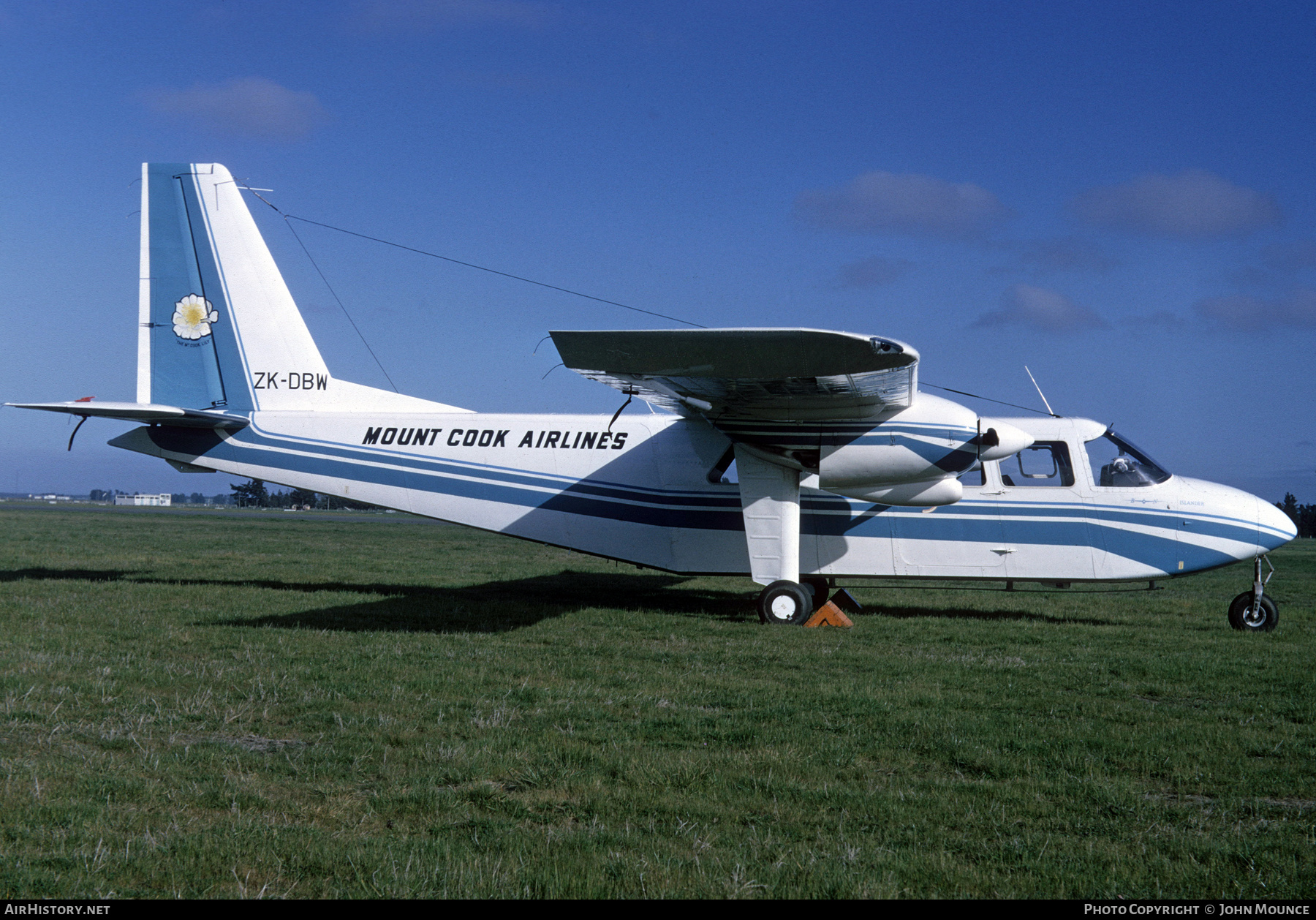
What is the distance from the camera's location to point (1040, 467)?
1206 cm

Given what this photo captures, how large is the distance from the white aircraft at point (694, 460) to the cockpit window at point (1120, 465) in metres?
0.02

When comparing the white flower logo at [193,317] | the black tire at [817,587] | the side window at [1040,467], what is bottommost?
the black tire at [817,587]

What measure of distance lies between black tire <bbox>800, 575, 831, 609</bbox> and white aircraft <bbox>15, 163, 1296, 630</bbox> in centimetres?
3

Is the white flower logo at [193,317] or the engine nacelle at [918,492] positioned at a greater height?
the white flower logo at [193,317]

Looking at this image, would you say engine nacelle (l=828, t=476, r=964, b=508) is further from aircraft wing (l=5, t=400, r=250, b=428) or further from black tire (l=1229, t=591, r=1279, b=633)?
aircraft wing (l=5, t=400, r=250, b=428)

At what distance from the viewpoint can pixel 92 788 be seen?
4.23m

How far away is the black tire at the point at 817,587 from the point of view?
12.5 metres

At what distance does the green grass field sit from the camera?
3.44m

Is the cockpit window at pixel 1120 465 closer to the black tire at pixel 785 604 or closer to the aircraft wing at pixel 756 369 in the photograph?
the aircraft wing at pixel 756 369

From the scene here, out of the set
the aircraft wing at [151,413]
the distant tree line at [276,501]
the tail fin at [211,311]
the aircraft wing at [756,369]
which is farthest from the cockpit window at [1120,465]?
the distant tree line at [276,501]

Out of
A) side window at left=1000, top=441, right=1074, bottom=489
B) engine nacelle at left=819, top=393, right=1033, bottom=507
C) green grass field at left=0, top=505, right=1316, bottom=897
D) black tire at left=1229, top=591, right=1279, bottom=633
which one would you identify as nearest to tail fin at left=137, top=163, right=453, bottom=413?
green grass field at left=0, top=505, right=1316, bottom=897
